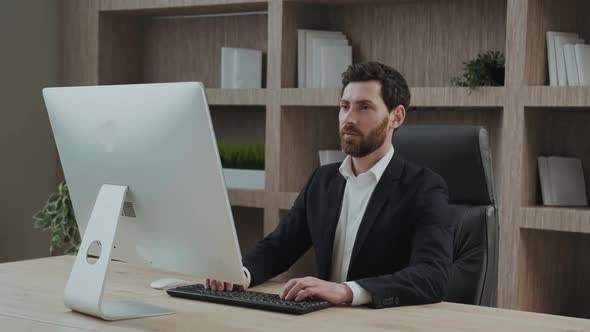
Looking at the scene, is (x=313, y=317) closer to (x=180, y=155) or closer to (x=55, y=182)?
(x=180, y=155)

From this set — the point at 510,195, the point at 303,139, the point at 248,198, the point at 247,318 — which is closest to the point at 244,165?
the point at 248,198

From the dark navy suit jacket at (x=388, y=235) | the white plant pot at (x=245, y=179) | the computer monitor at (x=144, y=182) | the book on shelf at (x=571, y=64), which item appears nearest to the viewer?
the computer monitor at (x=144, y=182)

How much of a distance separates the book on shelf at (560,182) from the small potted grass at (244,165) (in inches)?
51.4

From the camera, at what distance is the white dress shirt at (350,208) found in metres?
2.50

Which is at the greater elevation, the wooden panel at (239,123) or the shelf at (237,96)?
the shelf at (237,96)

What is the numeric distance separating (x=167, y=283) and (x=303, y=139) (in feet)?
6.28

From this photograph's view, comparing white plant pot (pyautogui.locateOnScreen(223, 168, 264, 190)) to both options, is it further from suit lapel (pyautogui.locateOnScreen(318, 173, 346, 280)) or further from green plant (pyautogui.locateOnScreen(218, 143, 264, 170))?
suit lapel (pyautogui.locateOnScreen(318, 173, 346, 280))

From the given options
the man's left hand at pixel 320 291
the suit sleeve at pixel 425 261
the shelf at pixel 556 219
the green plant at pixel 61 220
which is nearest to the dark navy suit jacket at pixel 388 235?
the suit sleeve at pixel 425 261

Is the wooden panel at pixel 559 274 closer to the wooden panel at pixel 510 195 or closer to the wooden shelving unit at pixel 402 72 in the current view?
the wooden shelving unit at pixel 402 72

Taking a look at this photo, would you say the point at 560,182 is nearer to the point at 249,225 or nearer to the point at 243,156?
the point at 243,156

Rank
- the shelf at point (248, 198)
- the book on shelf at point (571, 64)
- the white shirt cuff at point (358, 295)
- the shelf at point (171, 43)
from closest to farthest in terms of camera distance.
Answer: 1. the white shirt cuff at point (358, 295)
2. the book on shelf at point (571, 64)
3. the shelf at point (248, 198)
4. the shelf at point (171, 43)

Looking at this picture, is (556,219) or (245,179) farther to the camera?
(245,179)

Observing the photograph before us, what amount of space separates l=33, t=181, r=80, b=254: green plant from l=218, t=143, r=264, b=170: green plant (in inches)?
29.7

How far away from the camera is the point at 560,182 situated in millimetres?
3521
